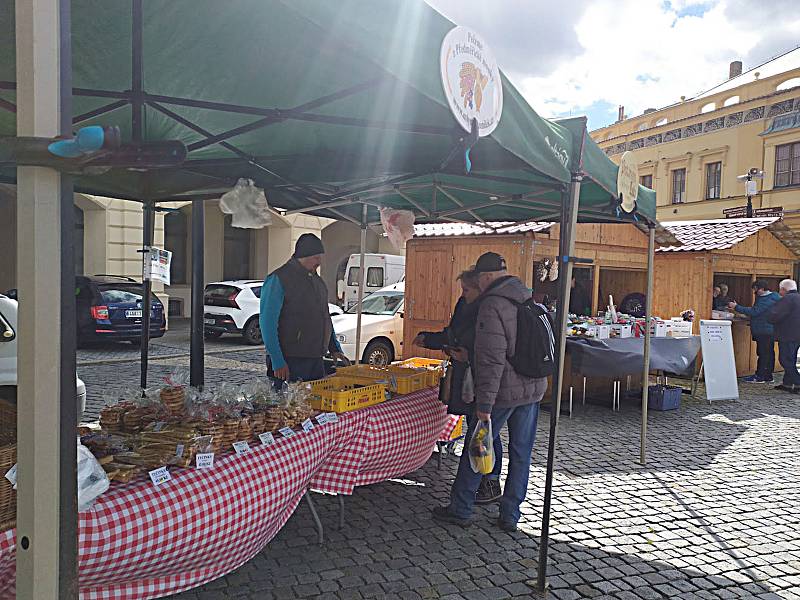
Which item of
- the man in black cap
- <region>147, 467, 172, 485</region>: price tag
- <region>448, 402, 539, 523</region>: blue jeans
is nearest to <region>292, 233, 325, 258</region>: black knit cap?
the man in black cap

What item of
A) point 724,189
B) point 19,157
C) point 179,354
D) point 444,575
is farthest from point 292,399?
point 724,189

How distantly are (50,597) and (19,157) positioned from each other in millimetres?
1103

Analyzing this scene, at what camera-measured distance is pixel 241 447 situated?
3.29 m

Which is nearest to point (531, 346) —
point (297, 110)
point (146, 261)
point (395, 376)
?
point (395, 376)

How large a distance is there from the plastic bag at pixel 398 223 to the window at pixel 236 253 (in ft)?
56.4

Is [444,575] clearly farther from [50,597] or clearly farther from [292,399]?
[50,597]

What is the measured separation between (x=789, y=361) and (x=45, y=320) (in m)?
11.5

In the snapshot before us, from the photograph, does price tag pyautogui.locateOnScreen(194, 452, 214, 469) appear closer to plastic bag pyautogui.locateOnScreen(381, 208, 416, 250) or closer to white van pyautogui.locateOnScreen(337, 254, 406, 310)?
plastic bag pyautogui.locateOnScreen(381, 208, 416, 250)

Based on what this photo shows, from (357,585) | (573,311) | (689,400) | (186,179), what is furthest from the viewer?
(573,311)

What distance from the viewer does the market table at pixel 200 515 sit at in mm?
2594

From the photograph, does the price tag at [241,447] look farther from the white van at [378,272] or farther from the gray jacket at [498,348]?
the white van at [378,272]

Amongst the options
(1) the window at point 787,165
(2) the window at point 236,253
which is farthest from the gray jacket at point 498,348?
(1) the window at point 787,165

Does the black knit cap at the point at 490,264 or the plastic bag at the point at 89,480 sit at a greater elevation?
the black knit cap at the point at 490,264

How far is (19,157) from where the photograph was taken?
1.55 metres
